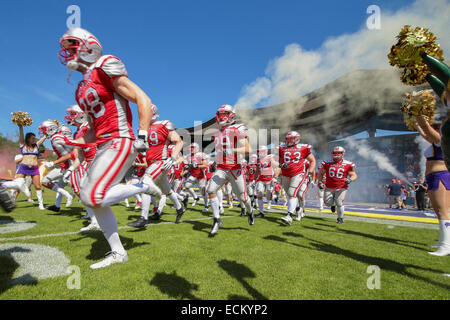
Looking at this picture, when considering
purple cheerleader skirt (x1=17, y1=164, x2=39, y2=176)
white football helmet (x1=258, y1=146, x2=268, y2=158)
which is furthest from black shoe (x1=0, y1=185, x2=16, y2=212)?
white football helmet (x1=258, y1=146, x2=268, y2=158)

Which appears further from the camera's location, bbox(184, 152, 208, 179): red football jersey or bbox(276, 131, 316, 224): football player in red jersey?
Result: bbox(184, 152, 208, 179): red football jersey

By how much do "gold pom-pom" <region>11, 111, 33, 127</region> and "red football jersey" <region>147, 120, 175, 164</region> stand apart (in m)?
3.76

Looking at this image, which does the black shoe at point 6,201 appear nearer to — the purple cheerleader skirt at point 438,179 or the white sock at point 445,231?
the purple cheerleader skirt at point 438,179

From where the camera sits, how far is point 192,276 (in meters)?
2.18

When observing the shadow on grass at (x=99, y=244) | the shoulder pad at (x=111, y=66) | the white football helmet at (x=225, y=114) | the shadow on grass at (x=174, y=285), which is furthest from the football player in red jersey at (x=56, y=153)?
the shadow on grass at (x=174, y=285)

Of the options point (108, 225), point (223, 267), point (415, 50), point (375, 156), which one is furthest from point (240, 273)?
point (375, 156)

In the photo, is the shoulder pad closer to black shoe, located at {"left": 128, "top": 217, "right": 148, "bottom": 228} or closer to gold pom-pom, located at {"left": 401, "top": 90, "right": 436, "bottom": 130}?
gold pom-pom, located at {"left": 401, "top": 90, "right": 436, "bottom": 130}

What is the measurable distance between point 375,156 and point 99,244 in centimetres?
2029

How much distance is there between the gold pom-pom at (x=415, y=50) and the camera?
1.36m

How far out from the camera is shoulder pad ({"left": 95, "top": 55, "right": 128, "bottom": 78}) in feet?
7.44

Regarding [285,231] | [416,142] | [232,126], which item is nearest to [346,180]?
[285,231]

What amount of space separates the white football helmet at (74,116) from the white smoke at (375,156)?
19.7m

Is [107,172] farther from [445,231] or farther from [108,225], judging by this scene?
[445,231]
